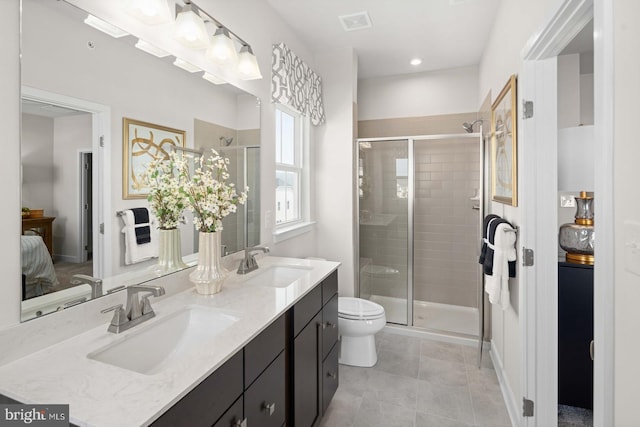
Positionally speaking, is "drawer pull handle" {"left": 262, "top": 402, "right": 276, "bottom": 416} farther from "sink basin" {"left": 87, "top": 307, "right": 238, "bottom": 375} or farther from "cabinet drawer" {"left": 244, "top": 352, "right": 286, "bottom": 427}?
"sink basin" {"left": 87, "top": 307, "right": 238, "bottom": 375}

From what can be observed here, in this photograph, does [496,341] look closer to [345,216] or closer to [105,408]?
[345,216]

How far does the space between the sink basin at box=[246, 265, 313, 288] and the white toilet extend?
0.69 m

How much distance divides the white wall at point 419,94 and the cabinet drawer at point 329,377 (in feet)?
8.79

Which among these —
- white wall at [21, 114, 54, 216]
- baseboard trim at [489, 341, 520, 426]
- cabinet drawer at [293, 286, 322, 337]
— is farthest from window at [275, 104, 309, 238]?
baseboard trim at [489, 341, 520, 426]

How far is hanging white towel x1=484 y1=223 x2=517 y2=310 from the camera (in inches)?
75.0

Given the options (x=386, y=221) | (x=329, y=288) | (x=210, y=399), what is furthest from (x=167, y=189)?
(x=386, y=221)

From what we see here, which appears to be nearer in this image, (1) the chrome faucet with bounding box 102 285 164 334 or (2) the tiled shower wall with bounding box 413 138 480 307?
(1) the chrome faucet with bounding box 102 285 164 334

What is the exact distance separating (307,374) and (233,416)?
67cm

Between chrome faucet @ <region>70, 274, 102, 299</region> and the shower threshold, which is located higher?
chrome faucet @ <region>70, 274, 102, 299</region>

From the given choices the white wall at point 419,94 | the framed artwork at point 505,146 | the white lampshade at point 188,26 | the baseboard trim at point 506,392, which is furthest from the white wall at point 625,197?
the white wall at point 419,94

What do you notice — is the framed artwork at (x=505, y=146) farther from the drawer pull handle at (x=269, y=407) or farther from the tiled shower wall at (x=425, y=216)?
the drawer pull handle at (x=269, y=407)

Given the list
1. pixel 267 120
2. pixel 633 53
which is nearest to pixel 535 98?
pixel 633 53

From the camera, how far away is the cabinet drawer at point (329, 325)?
1894 mm

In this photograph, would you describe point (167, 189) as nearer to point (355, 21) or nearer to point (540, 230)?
point (540, 230)
